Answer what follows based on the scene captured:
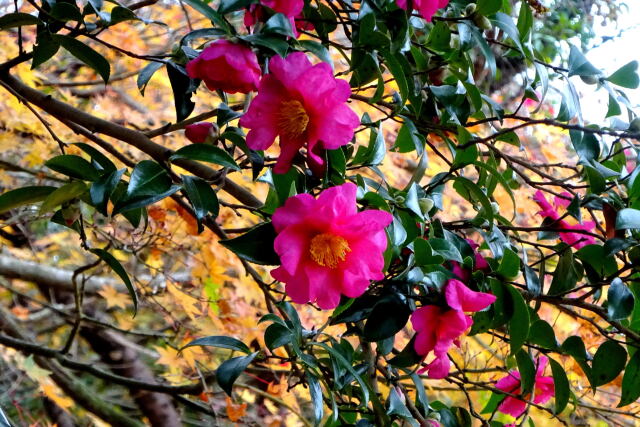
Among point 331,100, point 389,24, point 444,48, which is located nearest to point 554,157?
point 444,48

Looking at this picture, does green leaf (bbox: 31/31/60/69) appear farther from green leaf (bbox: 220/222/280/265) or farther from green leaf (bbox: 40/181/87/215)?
green leaf (bbox: 220/222/280/265)

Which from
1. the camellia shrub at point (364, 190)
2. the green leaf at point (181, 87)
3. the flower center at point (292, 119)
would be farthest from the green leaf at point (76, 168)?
the flower center at point (292, 119)

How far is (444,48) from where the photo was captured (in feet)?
2.64

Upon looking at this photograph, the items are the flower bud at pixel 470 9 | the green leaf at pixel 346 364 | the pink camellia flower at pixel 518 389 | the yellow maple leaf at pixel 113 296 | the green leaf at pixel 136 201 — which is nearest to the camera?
the green leaf at pixel 136 201

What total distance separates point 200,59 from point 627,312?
49cm

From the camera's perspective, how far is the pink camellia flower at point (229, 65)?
1.74 ft

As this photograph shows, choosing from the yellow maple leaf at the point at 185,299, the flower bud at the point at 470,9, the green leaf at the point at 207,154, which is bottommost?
the yellow maple leaf at the point at 185,299

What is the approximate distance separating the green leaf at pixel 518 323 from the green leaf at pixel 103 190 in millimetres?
423

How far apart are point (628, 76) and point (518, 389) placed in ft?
1.49

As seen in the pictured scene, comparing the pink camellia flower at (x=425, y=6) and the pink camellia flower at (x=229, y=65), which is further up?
the pink camellia flower at (x=425, y=6)

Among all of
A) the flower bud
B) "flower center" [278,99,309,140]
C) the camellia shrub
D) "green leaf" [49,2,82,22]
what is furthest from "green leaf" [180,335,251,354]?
the flower bud

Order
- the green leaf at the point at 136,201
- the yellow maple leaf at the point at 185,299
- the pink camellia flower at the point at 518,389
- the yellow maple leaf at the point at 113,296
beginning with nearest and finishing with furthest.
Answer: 1. the green leaf at the point at 136,201
2. the pink camellia flower at the point at 518,389
3. the yellow maple leaf at the point at 185,299
4. the yellow maple leaf at the point at 113,296

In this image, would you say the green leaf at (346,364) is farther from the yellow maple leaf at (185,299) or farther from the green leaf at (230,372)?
the yellow maple leaf at (185,299)

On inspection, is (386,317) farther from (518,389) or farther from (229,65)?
(518,389)
